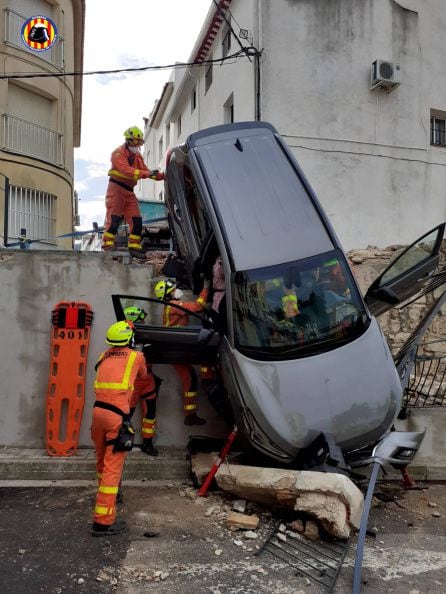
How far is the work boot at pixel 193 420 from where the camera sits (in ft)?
19.3

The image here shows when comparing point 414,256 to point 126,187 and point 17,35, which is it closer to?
point 126,187

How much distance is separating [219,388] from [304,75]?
28.7 feet

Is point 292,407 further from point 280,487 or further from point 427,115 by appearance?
point 427,115

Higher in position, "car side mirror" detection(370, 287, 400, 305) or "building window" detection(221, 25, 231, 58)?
"building window" detection(221, 25, 231, 58)

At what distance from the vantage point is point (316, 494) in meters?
4.05

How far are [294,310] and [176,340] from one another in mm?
1167

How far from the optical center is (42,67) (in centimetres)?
1534

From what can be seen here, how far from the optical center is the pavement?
340 centimetres

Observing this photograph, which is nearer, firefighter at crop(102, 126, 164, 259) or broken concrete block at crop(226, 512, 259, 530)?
broken concrete block at crop(226, 512, 259, 530)

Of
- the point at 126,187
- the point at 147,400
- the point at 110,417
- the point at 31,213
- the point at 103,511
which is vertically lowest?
the point at 103,511

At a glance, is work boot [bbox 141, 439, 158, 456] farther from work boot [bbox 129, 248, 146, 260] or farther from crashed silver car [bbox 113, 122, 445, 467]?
work boot [bbox 129, 248, 146, 260]

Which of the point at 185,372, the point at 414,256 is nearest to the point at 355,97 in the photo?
the point at 414,256

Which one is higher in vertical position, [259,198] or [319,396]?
[259,198]

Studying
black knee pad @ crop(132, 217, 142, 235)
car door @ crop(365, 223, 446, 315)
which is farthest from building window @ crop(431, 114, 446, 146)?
black knee pad @ crop(132, 217, 142, 235)
